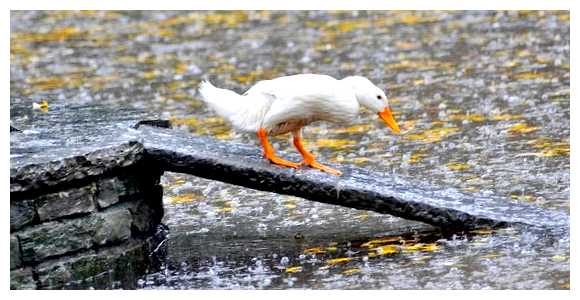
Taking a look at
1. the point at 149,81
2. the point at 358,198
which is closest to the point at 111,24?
the point at 149,81

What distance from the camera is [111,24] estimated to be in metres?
15.9

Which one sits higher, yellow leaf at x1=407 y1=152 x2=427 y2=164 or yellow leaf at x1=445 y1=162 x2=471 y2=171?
yellow leaf at x1=407 y1=152 x2=427 y2=164

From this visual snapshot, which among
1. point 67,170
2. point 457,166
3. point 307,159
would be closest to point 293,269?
point 307,159

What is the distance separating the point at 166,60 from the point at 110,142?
721cm

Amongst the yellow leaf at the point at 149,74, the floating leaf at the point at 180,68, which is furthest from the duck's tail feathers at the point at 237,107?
the floating leaf at the point at 180,68

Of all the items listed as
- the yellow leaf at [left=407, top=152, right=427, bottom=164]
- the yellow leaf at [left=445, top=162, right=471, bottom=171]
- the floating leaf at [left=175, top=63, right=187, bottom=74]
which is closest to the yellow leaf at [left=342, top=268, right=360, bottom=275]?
the yellow leaf at [left=445, top=162, right=471, bottom=171]

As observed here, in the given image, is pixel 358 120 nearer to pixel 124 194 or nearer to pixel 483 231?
pixel 483 231

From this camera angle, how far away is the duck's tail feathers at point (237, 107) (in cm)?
592

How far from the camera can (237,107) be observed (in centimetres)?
598

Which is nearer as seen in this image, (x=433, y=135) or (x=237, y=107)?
(x=237, y=107)

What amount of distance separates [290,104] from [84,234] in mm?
1256

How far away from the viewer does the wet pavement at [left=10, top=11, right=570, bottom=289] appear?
550cm

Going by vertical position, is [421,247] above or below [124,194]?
below

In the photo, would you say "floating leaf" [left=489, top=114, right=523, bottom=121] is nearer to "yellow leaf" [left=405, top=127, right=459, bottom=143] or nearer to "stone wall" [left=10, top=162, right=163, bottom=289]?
"yellow leaf" [left=405, top=127, right=459, bottom=143]
